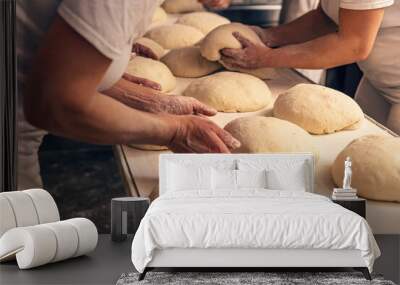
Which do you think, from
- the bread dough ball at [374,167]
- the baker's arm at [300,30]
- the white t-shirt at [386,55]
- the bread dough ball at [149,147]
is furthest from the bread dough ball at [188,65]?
the bread dough ball at [374,167]

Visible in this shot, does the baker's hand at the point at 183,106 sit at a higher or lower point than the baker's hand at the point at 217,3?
lower

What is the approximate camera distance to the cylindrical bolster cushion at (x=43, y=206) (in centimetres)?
461

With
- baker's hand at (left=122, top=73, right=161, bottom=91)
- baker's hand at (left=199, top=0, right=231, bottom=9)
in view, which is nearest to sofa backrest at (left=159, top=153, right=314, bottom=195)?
baker's hand at (left=122, top=73, right=161, bottom=91)

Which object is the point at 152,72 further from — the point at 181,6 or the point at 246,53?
the point at 246,53

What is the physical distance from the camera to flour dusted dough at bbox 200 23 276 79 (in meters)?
5.39

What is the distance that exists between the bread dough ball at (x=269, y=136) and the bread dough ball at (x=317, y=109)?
0.07 meters

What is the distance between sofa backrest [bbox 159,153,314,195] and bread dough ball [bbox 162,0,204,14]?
106cm

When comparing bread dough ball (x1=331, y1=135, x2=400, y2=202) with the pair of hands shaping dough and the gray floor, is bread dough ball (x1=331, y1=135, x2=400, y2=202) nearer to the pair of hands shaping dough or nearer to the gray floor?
the gray floor

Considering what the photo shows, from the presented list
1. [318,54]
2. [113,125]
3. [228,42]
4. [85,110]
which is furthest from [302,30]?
[85,110]

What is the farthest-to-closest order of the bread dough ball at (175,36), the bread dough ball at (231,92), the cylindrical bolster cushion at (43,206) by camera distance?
1. the bread dough ball at (175,36)
2. the bread dough ball at (231,92)
3. the cylindrical bolster cushion at (43,206)

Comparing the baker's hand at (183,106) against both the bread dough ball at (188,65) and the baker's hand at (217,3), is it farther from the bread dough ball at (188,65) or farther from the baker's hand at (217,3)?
the baker's hand at (217,3)

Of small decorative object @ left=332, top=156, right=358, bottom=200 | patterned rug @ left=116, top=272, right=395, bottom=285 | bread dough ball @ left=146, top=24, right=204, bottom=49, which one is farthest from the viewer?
bread dough ball @ left=146, top=24, right=204, bottom=49

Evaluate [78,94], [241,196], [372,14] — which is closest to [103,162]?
[78,94]

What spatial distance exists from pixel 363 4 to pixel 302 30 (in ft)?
1.49
